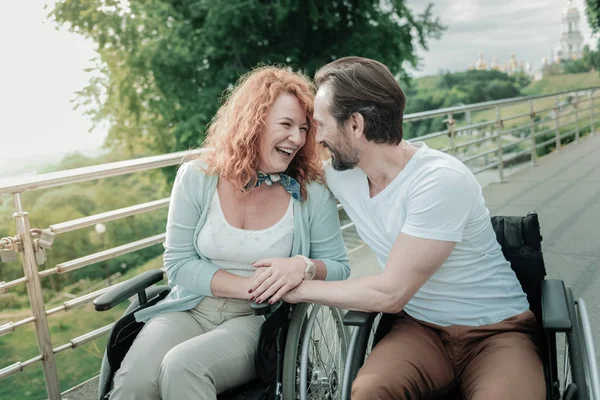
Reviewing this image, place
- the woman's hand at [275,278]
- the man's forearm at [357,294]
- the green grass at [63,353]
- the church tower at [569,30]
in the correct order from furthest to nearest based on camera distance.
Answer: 1. the church tower at [569,30]
2. the green grass at [63,353]
3. the woman's hand at [275,278]
4. the man's forearm at [357,294]

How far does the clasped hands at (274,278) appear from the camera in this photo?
5.28 ft

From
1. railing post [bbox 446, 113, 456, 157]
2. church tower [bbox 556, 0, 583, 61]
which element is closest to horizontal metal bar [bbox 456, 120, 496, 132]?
railing post [bbox 446, 113, 456, 157]

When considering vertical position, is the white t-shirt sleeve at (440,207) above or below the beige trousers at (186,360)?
above

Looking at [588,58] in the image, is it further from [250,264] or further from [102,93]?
[250,264]

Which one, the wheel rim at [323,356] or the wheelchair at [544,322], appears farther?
the wheel rim at [323,356]

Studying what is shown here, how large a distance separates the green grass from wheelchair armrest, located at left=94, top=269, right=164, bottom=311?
7115 millimetres

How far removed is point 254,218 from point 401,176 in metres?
0.50

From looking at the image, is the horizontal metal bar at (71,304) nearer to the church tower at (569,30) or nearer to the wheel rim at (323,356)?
the wheel rim at (323,356)

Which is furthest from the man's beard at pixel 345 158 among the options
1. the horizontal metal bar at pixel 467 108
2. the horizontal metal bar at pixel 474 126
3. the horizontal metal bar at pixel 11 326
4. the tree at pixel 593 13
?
the tree at pixel 593 13

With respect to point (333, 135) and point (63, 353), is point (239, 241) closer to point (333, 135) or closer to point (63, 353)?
point (333, 135)

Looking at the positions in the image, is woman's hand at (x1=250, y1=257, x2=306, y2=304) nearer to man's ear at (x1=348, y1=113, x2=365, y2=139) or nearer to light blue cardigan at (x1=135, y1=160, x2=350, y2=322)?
light blue cardigan at (x1=135, y1=160, x2=350, y2=322)

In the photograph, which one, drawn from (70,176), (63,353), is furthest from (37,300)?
(63,353)

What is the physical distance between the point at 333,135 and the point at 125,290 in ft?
2.48

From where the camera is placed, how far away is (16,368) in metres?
2.06
